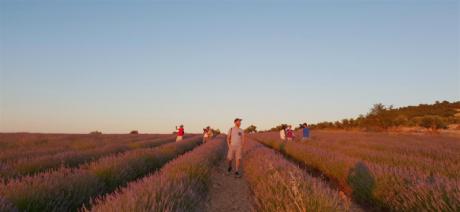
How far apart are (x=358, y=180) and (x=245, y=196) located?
1.91m

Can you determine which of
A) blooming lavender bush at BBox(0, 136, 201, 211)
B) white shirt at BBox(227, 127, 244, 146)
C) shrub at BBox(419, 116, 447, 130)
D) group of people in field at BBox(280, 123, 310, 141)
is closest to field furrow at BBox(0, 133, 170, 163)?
blooming lavender bush at BBox(0, 136, 201, 211)

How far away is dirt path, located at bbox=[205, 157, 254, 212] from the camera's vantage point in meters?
5.14

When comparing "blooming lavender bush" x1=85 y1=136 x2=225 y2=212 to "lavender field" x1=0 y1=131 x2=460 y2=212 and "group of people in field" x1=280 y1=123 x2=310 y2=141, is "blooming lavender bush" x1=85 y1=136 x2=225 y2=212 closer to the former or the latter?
"lavender field" x1=0 y1=131 x2=460 y2=212

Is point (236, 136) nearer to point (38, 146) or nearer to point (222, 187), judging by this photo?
point (222, 187)

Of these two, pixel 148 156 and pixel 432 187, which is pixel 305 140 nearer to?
pixel 148 156

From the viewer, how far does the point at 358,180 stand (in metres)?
5.85

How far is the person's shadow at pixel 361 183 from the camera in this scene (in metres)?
5.37

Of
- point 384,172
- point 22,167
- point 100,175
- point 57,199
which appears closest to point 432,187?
point 384,172

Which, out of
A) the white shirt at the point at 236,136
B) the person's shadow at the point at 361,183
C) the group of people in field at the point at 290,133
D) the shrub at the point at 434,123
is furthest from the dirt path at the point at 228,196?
the shrub at the point at 434,123

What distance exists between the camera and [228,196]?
6.09m

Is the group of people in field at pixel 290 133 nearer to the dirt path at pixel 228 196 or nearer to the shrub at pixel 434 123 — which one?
the dirt path at pixel 228 196

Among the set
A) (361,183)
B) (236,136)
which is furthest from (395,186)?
(236,136)

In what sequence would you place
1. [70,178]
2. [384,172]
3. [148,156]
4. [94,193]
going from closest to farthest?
[70,178], [94,193], [384,172], [148,156]

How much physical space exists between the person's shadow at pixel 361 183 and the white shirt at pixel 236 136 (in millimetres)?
3482
